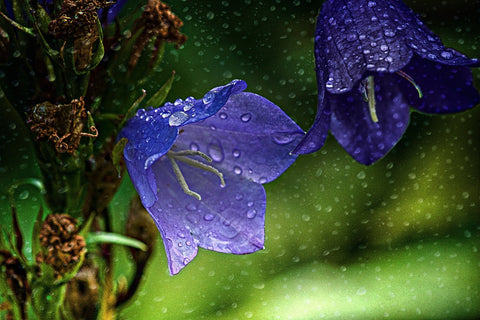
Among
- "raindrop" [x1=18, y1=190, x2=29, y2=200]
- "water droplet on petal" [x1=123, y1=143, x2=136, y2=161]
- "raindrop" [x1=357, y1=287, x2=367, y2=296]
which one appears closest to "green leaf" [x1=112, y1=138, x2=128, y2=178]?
"water droplet on petal" [x1=123, y1=143, x2=136, y2=161]

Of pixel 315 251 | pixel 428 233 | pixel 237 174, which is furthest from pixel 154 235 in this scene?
pixel 428 233

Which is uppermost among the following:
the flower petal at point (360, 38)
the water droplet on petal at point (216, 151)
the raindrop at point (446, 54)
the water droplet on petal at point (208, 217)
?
the raindrop at point (446, 54)

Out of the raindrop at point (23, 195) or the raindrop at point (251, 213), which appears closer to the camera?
the raindrop at point (251, 213)

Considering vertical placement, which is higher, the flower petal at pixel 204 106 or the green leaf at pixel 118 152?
the flower petal at pixel 204 106

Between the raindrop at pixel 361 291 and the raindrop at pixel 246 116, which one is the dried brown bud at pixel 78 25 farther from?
the raindrop at pixel 361 291

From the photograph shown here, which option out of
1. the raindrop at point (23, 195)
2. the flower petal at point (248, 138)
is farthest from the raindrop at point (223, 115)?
the raindrop at point (23, 195)

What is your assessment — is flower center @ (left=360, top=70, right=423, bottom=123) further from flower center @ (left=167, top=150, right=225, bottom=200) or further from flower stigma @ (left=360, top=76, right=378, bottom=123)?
flower center @ (left=167, top=150, right=225, bottom=200)

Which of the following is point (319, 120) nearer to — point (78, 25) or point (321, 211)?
point (78, 25)
